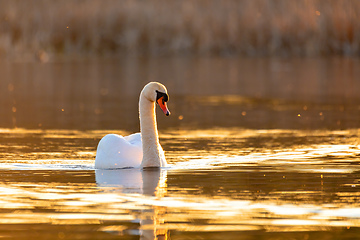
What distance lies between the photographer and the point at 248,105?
19.6m

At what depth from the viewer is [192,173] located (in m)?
9.66

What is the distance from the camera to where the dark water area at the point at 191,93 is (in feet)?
52.5

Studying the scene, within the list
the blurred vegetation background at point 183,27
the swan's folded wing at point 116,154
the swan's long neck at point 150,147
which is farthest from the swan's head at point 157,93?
the blurred vegetation background at point 183,27

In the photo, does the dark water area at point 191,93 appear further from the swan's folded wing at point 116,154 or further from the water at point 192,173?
the swan's folded wing at point 116,154

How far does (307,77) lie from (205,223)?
22.9 m

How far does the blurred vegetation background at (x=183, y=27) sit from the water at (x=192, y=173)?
1706 centimetres

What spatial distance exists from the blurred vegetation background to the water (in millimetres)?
17055

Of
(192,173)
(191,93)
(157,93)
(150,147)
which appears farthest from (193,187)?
(191,93)

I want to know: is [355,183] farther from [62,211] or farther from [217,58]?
[217,58]

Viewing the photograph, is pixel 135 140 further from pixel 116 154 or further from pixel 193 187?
pixel 193 187

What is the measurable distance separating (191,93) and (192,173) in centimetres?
1371

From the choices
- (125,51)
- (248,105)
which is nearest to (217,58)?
(125,51)

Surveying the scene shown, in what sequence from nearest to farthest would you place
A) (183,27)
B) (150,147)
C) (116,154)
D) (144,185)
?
1. (144,185)
2. (150,147)
3. (116,154)
4. (183,27)

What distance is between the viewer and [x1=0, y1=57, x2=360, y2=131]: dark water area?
1602 centimetres
